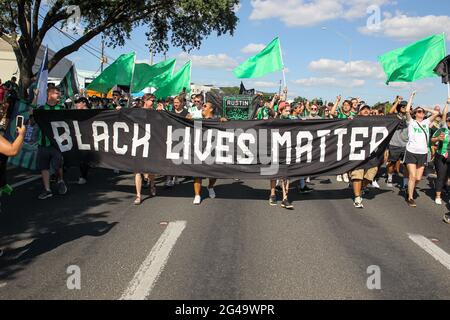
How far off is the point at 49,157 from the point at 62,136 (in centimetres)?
46

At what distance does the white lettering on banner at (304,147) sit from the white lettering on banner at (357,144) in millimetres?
764

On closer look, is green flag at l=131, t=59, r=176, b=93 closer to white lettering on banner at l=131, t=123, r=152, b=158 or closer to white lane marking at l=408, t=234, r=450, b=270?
white lettering on banner at l=131, t=123, r=152, b=158

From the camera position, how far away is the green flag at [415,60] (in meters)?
9.09

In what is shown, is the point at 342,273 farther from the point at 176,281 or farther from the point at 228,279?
the point at 176,281

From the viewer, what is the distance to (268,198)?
7938mm

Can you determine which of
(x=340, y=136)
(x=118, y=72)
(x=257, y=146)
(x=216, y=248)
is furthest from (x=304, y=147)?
(x=118, y=72)

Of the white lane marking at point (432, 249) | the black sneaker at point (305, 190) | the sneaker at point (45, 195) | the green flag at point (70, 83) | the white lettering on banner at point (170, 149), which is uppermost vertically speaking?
the green flag at point (70, 83)

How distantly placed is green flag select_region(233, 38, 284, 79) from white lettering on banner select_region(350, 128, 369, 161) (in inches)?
149

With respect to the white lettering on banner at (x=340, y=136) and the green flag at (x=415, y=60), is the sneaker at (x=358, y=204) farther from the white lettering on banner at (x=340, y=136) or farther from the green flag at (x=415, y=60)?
the green flag at (x=415, y=60)

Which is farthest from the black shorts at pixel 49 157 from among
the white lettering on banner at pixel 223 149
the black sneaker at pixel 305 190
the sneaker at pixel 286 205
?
the black sneaker at pixel 305 190

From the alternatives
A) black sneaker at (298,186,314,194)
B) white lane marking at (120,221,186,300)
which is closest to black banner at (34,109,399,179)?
black sneaker at (298,186,314,194)

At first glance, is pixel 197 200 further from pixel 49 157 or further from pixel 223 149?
pixel 49 157
